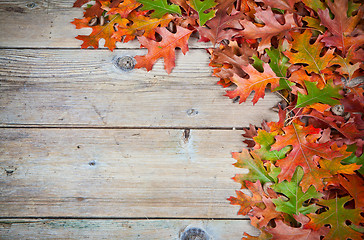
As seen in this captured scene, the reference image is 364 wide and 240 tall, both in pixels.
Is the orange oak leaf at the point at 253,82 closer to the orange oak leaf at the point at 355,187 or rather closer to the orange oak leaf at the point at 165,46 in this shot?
the orange oak leaf at the point at 165,46

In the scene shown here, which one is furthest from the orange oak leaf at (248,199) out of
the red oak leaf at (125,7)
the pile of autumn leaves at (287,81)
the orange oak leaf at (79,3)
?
the orange oak leaf at (79,3)

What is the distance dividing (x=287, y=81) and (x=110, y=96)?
586 millimetres

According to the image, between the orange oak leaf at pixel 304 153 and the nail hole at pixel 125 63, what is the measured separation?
0.54 metres

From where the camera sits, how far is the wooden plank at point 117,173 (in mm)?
1000

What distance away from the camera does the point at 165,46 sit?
0.98m

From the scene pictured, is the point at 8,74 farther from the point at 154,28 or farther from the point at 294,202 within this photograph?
the point at 294,202

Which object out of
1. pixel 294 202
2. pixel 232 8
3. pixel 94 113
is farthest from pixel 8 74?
pixel 294 202

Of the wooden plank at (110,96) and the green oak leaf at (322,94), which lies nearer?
the green oak leaf at (322,94)

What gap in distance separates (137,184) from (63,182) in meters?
0.25

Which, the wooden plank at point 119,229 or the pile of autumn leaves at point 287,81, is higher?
the pile of autumn leaves at point 287,81

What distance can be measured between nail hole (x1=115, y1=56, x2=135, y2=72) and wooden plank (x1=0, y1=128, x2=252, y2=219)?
214mm

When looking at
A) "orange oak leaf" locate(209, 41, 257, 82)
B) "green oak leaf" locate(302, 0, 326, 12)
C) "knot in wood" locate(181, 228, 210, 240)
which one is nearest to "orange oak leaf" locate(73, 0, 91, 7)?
"orange oak leaf" locate(209, 41, 257, 82)

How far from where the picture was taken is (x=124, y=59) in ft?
3.35

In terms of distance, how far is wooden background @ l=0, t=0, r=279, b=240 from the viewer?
100 centimetres
